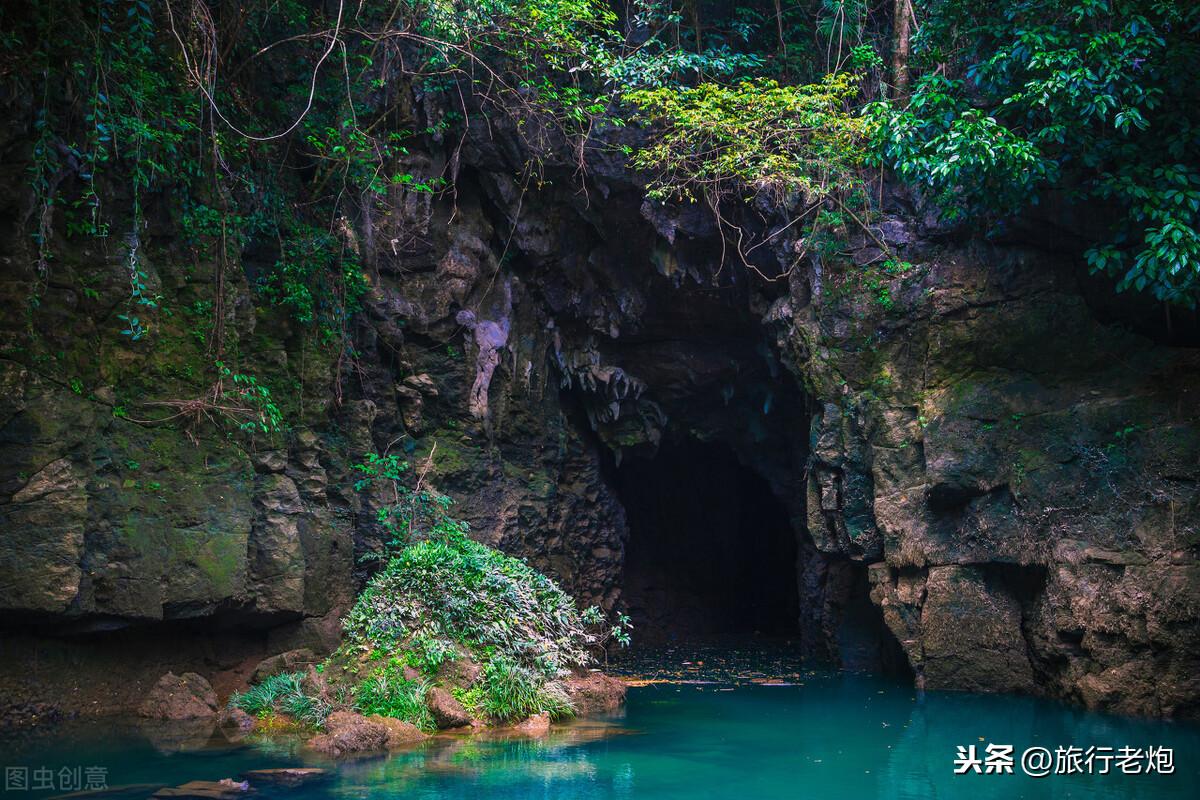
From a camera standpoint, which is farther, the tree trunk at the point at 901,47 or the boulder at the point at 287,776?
the tree trunk at the point at 901,47

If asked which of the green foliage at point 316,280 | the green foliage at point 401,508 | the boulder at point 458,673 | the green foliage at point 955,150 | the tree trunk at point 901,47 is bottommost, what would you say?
the boulder at point 458,673

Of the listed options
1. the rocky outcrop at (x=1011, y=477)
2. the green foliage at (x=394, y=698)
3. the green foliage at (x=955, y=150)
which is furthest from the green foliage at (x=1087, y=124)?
the green foliage at (x=394, y=698)

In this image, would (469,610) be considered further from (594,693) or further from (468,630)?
(594,693)

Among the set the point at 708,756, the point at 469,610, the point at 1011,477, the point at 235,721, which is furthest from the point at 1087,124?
the point at 235,721

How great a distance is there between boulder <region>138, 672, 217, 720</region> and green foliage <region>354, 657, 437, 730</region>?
1480 millimetres

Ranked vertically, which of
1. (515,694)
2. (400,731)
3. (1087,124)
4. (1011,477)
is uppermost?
(1087,124)

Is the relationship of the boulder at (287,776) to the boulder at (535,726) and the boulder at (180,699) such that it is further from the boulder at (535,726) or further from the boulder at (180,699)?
the boulder at (180,699)

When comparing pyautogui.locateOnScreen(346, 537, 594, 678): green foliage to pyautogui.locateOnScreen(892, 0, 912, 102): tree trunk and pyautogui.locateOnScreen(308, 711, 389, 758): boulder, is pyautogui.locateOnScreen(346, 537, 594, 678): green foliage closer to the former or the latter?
pyautogui.locateOnScreen(308, 711, 389, 758): boulder

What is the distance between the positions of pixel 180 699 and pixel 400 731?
87.0 inches

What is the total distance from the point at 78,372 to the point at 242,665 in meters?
3.38

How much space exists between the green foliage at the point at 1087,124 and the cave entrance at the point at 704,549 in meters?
9.47

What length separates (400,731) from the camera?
779cm

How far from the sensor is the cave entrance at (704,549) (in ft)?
62.7

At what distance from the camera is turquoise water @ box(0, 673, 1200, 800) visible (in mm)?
5953
